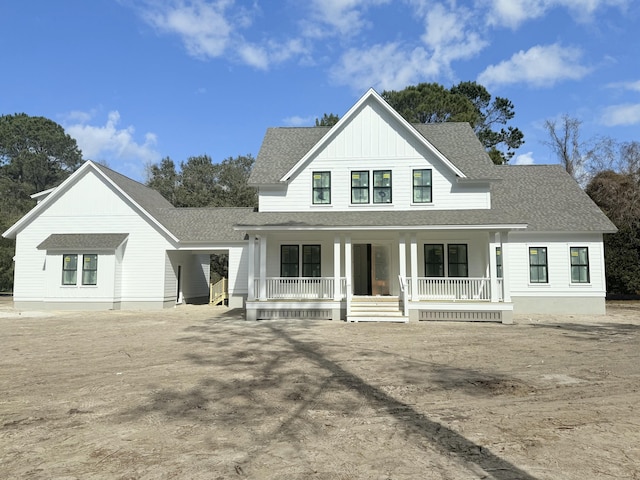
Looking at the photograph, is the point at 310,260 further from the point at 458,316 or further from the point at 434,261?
the point at 458,316

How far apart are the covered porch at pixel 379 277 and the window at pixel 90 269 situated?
828 centimetres

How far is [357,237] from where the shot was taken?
59.6 ft

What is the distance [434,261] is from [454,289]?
164cm

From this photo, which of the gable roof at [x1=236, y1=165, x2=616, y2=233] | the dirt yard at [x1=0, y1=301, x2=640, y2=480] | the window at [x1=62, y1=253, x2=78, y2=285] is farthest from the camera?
the window at [x1=62, y1=253, x2=78, y2=285]

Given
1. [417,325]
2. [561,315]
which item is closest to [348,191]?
[417,325]

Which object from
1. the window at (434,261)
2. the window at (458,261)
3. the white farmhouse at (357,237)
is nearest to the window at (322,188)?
the white farmhouse at (357,237)

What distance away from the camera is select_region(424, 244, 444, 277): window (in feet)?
59.9

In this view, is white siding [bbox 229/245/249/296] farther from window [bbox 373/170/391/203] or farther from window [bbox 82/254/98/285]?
window [bbox 373/170/391/203]

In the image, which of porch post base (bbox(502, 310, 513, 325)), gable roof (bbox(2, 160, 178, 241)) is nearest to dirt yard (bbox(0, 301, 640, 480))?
porch post base (bbox(502, 310, 513, 325))

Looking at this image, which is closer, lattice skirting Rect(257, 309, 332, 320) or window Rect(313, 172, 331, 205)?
lattice skirting Rect(257, 309, 332, 320)

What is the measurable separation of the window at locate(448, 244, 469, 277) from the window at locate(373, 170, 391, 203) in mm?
3338

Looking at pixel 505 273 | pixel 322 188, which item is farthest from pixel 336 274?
pixel 505 273

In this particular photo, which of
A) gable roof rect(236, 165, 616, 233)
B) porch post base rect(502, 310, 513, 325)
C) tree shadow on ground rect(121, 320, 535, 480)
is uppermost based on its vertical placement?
gable roof rect(236, 165, 616, 233)

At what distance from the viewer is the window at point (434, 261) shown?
18.2m
